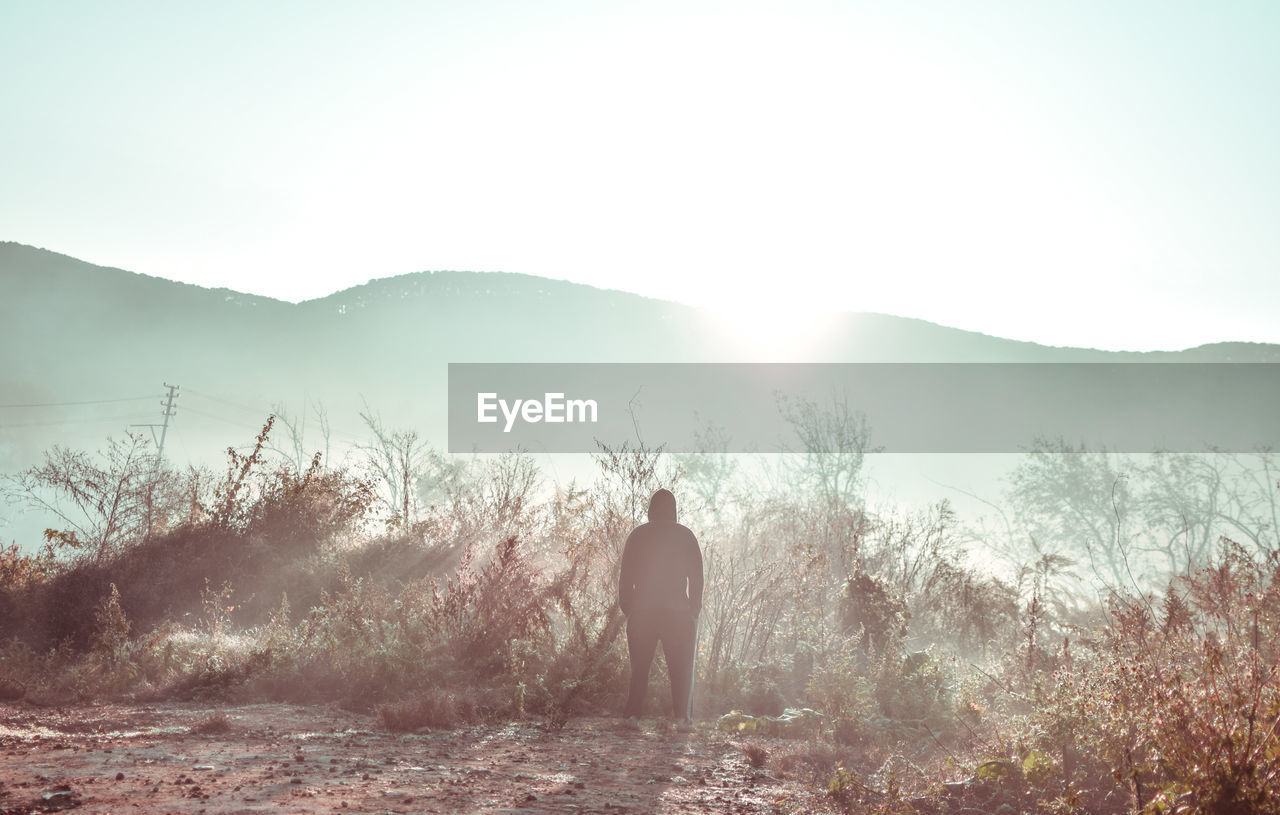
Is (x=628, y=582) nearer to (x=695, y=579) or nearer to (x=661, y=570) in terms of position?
(x=661, y=570)

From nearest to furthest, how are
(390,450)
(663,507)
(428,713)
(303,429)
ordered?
1. (428,713)
2. (663,507)
3. (390,450)
4. (303,429)

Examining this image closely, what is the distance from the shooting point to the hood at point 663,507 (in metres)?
8.45

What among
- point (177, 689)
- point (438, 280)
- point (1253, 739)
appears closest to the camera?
point (1253, 739)

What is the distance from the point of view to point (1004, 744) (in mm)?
5648

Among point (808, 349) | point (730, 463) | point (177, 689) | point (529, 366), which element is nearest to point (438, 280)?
point (529, 366)

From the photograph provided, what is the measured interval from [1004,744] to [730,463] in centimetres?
3139

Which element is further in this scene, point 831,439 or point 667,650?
point 831,439

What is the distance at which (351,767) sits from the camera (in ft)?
16.7

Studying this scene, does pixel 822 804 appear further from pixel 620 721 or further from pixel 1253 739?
pixel 620 721

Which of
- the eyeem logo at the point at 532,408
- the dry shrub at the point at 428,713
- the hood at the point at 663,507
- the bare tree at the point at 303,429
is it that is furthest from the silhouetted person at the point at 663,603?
the bare tree at the point at 303,429

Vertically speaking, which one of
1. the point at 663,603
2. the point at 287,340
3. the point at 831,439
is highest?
the point at 287,340

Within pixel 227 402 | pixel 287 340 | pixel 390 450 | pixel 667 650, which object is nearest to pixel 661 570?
pixel 667 650
